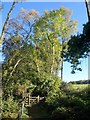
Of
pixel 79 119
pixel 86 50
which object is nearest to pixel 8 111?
pixel 79 119

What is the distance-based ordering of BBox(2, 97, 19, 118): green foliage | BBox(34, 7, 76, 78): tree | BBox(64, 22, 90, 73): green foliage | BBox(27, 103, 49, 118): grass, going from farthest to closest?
BBox(34, 7, 76, 78): tree < BBox(27, 103, 49, 118): grass < BBox(2, 97, 19, 118): green foliage < BBox(64, 22, 90, 73): green foliage

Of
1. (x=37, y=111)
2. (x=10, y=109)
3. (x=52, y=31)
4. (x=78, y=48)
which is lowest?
(x=37, y=111)

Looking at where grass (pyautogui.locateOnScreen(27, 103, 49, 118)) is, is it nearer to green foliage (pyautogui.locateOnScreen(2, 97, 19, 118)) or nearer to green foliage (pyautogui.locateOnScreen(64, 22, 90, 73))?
green foliage (pyautogui.locateOnScreen(2, 97, 19, 118))

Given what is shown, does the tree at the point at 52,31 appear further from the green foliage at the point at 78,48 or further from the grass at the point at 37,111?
the green foliage at the point at 78,48

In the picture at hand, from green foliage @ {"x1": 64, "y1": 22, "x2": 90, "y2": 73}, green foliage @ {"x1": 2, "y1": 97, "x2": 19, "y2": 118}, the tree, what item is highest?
the tree

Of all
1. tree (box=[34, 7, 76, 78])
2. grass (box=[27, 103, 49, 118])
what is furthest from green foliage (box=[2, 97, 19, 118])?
tree (box=[34, 7, 76, 78])

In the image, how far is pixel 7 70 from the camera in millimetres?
29031

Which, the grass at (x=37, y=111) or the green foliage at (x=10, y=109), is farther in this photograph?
the grass at (x=37, y=111)

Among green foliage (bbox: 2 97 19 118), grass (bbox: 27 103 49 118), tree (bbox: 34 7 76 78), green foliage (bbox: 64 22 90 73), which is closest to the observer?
green foliage (bbox: 64 22 90 73)

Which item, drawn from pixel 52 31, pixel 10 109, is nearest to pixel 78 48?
pixel 10 109

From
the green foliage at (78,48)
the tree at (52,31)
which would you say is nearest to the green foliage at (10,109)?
the tree at (52,31)

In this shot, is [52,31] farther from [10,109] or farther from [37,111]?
[10,109]

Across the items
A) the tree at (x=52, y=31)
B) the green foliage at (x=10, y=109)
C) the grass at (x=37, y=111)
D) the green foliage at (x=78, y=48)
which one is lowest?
the grass at (x=37, y=111)

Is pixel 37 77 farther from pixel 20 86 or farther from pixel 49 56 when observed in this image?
pixel 49 56
